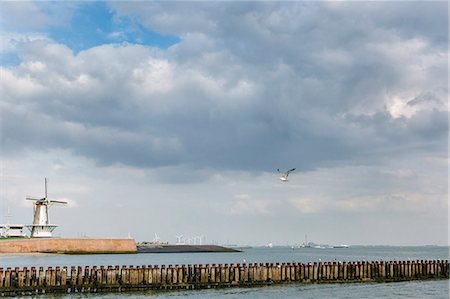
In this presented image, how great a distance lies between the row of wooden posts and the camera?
48281 millimetres

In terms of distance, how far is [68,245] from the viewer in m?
154

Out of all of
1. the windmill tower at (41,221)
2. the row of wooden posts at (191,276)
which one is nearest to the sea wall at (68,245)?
the windmill tower at (41,221)

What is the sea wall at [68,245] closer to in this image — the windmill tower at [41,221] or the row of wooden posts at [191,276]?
the windmill tower at [41,221]

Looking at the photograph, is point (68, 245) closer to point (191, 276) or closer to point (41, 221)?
point (41, 221)

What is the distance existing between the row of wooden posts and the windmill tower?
11384cm

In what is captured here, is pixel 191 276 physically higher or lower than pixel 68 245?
higher

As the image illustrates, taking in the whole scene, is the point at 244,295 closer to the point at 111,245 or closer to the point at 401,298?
the point at 401,298

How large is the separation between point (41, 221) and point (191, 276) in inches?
4798

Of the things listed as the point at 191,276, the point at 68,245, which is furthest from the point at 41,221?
the point at 191,276

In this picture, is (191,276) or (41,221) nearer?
(191,276)

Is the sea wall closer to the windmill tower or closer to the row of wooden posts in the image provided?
the windmill tower

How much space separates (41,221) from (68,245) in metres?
15.8

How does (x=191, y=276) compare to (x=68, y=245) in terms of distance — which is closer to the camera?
(x=191, y=276)

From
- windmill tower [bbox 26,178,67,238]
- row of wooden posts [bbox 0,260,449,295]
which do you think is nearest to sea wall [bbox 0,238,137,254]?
windmill tower [bbox 26,178,67,238]
